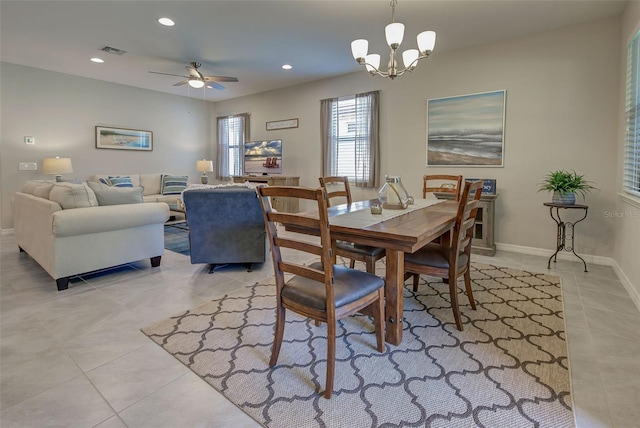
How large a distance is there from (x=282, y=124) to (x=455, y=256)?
509 centimetres

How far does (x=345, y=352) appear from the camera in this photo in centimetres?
189

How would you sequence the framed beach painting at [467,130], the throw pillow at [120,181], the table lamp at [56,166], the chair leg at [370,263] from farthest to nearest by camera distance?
the throw pillow at [120,181]
the table lamp at [56,166]
the framed beach painting at [467,130]
the chair leg at [370,263]

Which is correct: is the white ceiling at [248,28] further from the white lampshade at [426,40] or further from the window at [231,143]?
the window at [231,143]

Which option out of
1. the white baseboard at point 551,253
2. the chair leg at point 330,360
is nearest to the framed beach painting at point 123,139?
the chair leg at point 330,360

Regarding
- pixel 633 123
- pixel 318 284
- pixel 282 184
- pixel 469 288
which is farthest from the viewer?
pixel 282 184

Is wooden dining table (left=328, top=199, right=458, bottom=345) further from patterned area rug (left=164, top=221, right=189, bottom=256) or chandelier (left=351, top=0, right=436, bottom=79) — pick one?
patterned area rug (left=164, top=221, right=189, bottom=256)

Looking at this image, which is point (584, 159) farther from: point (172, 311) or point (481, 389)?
point (172, 311)

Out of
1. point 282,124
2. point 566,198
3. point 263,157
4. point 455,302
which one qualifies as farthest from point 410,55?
point 263,157

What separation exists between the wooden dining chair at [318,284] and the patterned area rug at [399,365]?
14 centimetres

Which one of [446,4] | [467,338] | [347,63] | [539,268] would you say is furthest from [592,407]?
[347,63]

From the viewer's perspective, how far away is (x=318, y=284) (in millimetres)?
1659

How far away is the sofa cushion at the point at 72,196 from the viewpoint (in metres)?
2.81

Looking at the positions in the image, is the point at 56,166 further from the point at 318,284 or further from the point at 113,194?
the point at 318,284

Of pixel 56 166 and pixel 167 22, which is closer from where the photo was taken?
pixel 167 22
